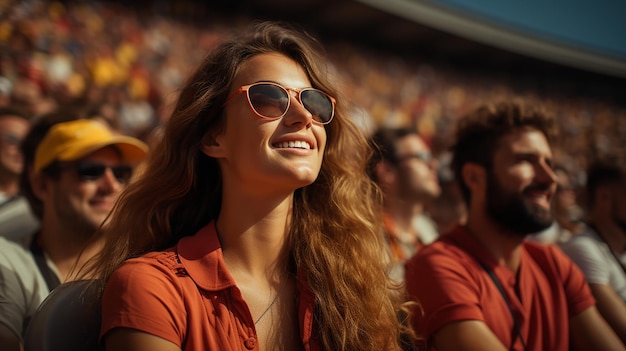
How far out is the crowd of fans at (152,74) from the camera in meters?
7.85

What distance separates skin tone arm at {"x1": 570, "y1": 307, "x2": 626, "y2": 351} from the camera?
8.51 feet

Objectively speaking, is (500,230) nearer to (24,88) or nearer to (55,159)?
(55,159)

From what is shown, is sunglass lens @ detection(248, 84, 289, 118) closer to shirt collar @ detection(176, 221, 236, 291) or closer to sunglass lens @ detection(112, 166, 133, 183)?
shirt collar @ detection(176, 221, 236, 291)

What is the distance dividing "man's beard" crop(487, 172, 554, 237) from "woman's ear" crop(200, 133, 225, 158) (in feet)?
4.95

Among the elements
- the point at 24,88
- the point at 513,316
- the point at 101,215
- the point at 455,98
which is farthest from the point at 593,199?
the point at 455,98

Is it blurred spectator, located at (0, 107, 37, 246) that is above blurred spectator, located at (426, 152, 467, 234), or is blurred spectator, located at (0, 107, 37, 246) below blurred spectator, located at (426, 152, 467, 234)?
above

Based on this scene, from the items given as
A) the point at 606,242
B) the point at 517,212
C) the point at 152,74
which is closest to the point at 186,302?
the point at 517,212

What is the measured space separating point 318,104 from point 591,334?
1683 mm

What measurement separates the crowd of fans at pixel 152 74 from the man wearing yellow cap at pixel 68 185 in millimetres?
419

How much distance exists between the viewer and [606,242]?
3.72 m

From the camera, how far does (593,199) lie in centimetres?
440

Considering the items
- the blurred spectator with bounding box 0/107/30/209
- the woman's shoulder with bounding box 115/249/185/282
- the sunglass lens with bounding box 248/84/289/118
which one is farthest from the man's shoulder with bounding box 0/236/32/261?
the blurred spectator with bounding box 0/107/30/209

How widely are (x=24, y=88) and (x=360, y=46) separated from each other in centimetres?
1316

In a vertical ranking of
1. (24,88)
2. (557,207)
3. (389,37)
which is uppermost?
(389,37)
